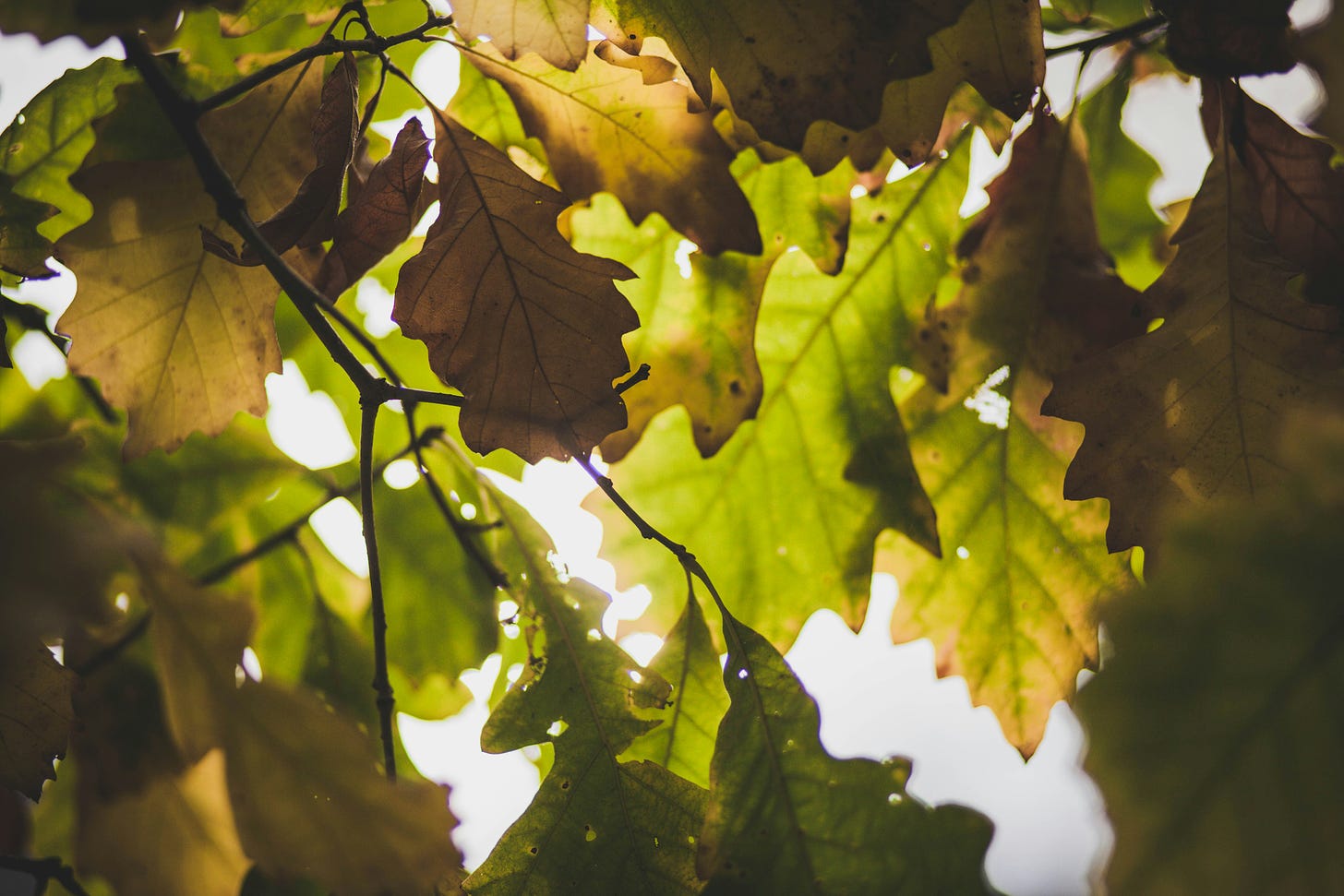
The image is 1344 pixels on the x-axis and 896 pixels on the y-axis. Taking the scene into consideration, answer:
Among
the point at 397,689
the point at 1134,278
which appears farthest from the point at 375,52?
the point at 1134,278

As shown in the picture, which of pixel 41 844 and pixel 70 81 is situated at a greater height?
pixel 70 81

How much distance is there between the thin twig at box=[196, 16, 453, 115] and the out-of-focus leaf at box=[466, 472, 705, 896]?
1.27 feet

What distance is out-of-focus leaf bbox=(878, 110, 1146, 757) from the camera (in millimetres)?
665

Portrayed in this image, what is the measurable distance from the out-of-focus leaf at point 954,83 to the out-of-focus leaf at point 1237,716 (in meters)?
0.31

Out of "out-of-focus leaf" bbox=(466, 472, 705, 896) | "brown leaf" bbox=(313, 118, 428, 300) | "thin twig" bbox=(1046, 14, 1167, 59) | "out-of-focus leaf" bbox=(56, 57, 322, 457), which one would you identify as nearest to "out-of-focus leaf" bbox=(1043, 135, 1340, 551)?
"thin twig" bbox=(1046, 14, 1167, 59)

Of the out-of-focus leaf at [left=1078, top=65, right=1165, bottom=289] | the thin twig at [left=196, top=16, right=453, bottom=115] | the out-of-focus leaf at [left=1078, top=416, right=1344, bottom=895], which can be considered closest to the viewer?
the out-of-focus leaf at [left=1078, top=416, right=1344, bottom=895]

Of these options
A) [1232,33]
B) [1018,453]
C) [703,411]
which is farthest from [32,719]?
[1232,33]

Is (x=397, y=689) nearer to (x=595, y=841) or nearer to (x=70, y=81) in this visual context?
(x=595, y=841)

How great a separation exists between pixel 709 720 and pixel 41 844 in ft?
1.91

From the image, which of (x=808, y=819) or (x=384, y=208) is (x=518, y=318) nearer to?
(x=384, y=208)

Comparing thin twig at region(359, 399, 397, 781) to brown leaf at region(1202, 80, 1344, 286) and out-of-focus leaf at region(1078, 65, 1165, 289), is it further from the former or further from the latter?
out-of-focus leaf at region(1078, 65, 1165, 289)

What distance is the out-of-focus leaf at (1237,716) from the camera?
29 cm

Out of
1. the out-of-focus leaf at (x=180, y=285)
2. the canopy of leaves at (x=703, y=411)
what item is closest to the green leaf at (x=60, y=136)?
the canopy of leaves at (x=703, y=411)

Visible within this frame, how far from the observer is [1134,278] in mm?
917
